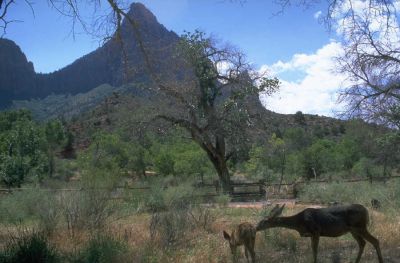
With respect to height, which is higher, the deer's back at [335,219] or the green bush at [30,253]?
the deer's back at [335,219]

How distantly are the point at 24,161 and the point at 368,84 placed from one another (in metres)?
28.1

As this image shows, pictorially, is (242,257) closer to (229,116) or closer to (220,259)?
(220,259)

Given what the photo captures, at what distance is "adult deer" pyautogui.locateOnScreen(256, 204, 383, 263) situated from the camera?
8305 millimetres

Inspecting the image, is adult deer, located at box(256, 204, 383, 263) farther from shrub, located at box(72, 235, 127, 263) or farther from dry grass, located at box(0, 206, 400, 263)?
shrub, located at box(72, 235, 127, 263)

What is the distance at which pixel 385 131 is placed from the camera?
818 inches

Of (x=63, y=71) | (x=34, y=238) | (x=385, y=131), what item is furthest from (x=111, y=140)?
(x=63, y=71)

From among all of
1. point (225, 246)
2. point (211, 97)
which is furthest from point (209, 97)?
point (225, 246)

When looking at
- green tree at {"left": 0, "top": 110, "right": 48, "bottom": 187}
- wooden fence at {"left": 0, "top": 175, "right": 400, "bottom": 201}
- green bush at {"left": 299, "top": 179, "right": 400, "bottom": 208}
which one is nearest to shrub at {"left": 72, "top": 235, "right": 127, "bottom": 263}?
green bush at {"left": 299, "top": 179, "right": 400, "bottom": 208}

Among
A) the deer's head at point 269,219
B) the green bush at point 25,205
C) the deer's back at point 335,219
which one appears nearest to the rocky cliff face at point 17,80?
the green bush at point 25,205

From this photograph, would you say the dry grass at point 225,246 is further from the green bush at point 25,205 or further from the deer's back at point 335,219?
the green bush at point 25,205

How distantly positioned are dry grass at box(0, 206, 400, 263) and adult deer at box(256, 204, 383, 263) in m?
0.65

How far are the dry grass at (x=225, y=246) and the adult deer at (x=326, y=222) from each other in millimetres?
654

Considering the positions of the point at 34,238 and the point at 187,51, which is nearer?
the point at 34,238

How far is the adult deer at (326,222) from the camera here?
8.30 metres
